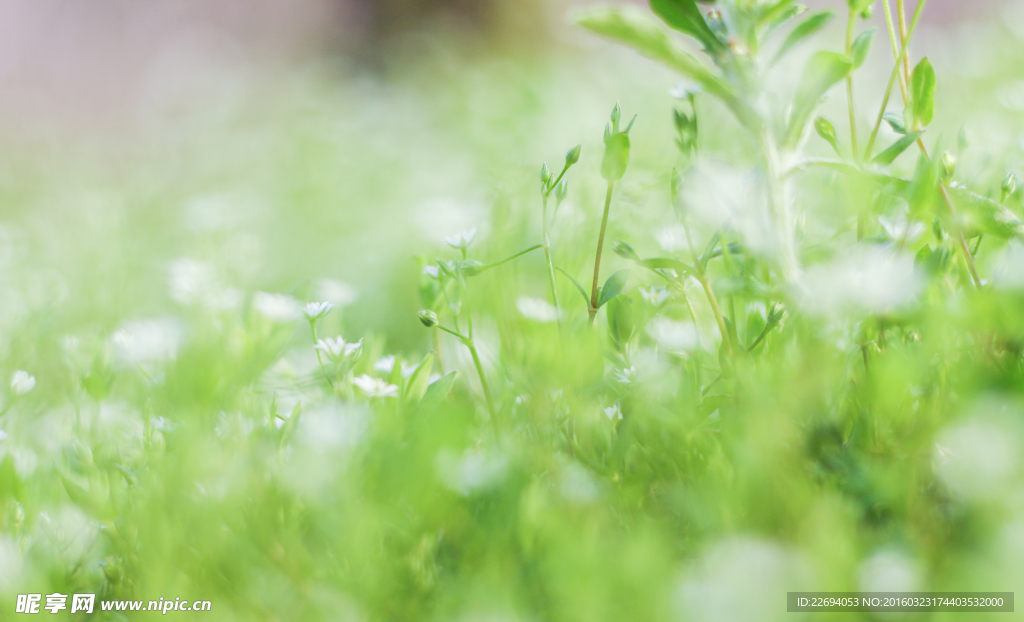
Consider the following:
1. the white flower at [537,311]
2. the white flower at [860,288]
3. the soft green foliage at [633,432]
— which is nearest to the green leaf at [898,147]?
the soft green foliage at [633,432]

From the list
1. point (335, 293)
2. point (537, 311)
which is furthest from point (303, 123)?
point (537, 311)

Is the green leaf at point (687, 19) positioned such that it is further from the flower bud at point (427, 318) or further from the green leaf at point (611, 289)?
the flower bud at point (427, 318)

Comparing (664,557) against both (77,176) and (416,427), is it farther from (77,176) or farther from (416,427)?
(77,176)

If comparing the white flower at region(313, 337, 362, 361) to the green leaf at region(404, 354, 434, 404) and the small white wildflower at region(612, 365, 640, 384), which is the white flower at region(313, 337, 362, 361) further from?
the small white wildflower at region(612, 365, 640, 384)

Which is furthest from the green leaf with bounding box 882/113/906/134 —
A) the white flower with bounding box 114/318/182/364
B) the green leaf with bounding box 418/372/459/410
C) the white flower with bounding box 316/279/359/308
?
the white flower with bounding box 114/318/182/364

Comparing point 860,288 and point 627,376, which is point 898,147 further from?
point 627,376

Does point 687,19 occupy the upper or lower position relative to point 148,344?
upper
